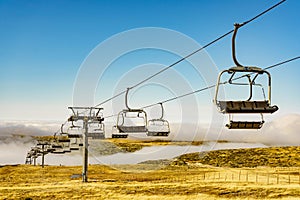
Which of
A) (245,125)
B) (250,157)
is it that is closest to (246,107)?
(245,125)

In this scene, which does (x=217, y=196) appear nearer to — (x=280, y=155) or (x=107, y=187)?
(x=107, y=187)

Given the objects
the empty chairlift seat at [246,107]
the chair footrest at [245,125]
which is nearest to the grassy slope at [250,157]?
the chair footrest at [245,125]

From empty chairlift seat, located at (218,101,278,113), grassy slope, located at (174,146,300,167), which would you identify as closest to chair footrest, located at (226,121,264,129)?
empty chairlift seat, located at (218,101,278,113)

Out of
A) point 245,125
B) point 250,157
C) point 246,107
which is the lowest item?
point 250,157

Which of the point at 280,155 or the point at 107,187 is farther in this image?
the point at 280,155

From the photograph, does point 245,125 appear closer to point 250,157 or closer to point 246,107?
point 246,107

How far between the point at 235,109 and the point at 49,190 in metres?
28.4

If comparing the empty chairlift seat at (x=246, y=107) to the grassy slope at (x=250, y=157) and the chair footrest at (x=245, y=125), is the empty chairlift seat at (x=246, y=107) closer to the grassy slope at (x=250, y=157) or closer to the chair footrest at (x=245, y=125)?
the chair footrest at (x=245, y=125)

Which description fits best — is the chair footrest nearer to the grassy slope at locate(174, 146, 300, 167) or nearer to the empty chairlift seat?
the empty chairlift seat

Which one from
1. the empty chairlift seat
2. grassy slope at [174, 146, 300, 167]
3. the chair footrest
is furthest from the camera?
grassy slope at [174, 146, 300, 167]

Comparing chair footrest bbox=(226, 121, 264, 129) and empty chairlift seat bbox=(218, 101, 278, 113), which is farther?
chair footrest bbox=(226, 121, 264, 129)

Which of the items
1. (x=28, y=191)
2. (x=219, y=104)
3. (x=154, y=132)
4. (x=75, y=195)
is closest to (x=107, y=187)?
(x=75, y=195)

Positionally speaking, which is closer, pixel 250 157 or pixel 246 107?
pixel 246 107

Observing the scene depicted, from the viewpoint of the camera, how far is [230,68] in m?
8.90
